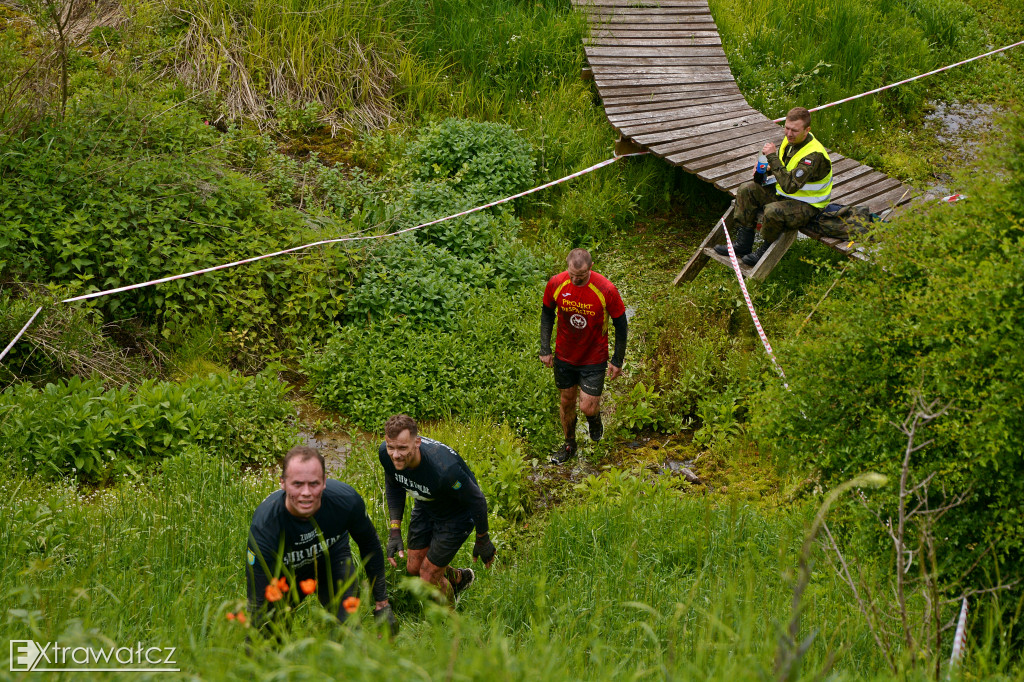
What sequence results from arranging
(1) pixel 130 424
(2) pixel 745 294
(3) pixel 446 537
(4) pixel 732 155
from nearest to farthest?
(3) pixel 446 537
(1) pixel 130 424
(2) pixel 745 294
(4) pixel 732 155

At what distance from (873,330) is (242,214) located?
604 cm

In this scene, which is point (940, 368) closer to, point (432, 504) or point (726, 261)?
point (432, 504)

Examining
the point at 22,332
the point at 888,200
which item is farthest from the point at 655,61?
the point at 22,332

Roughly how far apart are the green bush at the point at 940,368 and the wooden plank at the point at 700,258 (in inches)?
153

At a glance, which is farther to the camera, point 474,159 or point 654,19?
point 654,19

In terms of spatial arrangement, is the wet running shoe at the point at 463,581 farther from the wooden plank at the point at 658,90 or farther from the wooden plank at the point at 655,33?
the wooden plank at the point at 655,33

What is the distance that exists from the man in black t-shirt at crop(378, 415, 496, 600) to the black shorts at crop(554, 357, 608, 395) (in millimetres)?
2370

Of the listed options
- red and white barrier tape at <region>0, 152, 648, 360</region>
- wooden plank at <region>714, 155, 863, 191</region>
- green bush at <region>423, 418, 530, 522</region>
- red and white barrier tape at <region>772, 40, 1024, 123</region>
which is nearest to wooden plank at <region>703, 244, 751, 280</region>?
wooden plank at <region>714, 155, 863, 191</region>

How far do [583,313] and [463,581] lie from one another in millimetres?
2569

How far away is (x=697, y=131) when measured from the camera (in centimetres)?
1018

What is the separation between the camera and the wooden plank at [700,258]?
9141 mm

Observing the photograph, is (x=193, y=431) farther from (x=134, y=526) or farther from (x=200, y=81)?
(x=200, y=81)

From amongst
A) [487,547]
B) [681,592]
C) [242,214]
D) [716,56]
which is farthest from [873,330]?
[716,56]

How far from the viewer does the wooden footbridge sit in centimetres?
912
